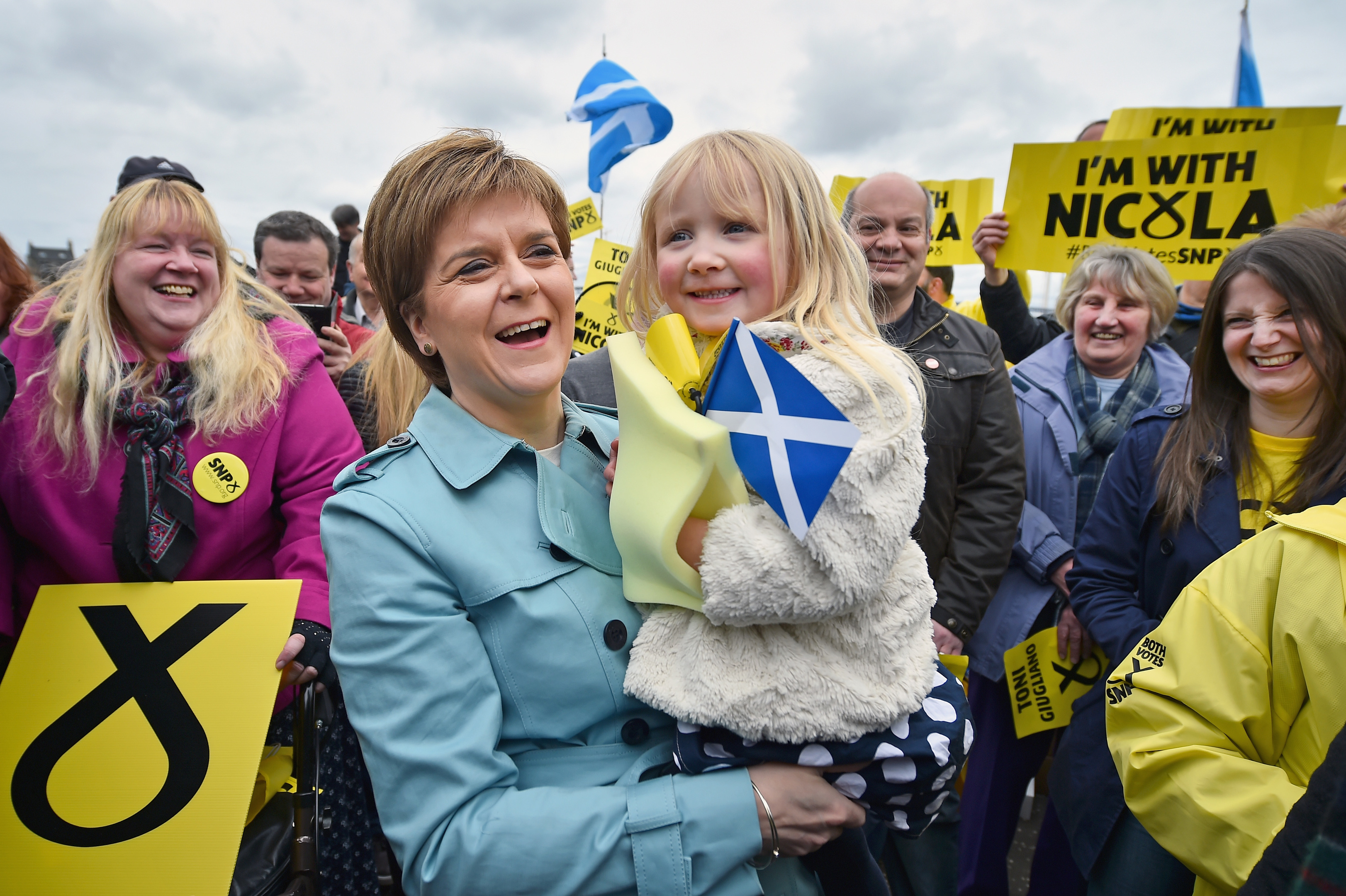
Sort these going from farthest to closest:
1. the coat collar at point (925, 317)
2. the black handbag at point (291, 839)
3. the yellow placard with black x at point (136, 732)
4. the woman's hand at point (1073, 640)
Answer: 1. the coat collar at point (925, 317)
2. the woman's hand at point (1073, 640)
3. the black handbag at point (291, 839)
4. the yellow placard with black x at point (136, 732)

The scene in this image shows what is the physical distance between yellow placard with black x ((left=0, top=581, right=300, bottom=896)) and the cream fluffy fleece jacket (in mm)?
1183

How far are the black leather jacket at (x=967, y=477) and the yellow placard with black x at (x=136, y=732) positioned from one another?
241 centimetres

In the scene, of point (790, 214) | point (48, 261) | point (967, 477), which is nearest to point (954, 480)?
point (967, 477)

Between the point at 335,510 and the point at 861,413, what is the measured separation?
0.95m

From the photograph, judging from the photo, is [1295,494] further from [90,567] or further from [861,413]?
[90,567]

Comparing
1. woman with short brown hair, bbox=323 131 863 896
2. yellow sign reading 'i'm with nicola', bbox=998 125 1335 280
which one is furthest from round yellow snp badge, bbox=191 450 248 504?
yellow sign reading 'i'm with nicola', bbox=998 125 1335 280

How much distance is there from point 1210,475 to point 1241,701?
110 cm

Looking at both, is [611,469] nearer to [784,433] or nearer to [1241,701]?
[784,433]

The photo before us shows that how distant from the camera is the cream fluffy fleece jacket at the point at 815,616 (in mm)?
1217

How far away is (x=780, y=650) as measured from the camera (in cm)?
130

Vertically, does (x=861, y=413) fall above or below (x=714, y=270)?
below

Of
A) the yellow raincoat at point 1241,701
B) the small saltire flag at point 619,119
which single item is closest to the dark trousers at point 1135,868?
the yellow raincoat at point 1241,701

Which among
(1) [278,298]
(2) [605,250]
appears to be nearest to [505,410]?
(1) [278,298]

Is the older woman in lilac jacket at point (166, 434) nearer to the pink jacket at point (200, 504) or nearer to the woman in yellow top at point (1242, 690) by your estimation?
the pink jacket at point (200, 504)
